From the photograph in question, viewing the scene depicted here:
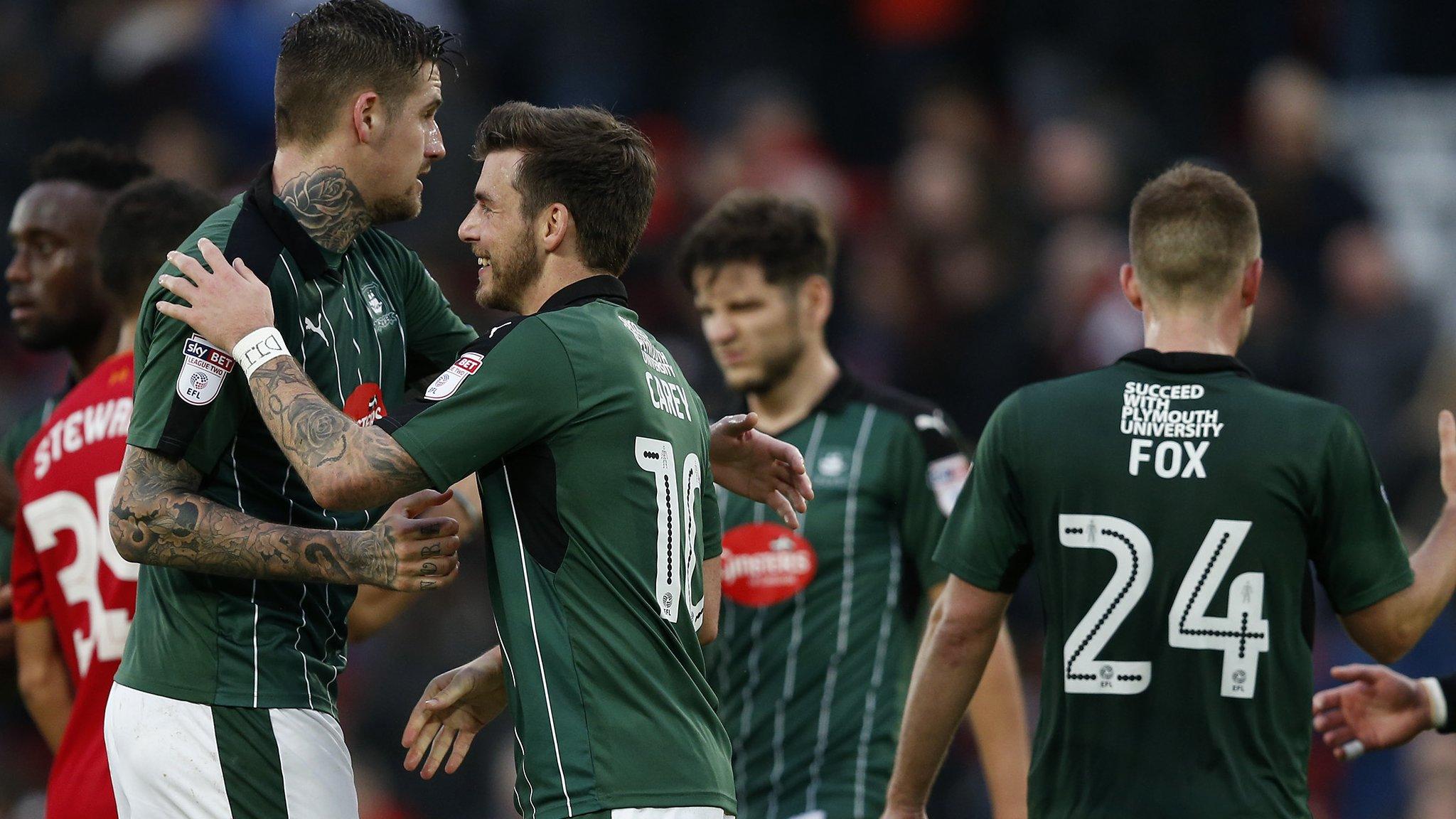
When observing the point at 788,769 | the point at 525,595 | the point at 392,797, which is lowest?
the point at 392,797

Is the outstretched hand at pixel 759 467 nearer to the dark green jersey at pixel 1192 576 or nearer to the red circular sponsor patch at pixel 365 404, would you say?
the dark green jersey at pixel 1192 576

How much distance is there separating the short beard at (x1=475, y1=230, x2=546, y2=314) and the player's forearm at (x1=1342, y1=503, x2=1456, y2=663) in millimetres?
2158

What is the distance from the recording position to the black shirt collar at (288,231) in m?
3.97

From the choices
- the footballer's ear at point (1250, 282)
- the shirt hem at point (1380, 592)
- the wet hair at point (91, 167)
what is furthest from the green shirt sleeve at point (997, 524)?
the wet hair at point (91, 167)

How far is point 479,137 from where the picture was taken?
4.04 metres

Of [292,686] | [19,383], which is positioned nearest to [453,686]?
[292,686]

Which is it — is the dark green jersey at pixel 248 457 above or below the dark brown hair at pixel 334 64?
below

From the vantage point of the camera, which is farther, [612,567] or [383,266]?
[383,266]

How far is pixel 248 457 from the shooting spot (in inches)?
154

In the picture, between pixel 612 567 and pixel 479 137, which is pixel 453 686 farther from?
pixel 479 137

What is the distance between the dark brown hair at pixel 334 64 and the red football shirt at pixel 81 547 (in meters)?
1.27

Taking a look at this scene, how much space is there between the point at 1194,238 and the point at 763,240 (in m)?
2.12

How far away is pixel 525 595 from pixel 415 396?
2.36ft

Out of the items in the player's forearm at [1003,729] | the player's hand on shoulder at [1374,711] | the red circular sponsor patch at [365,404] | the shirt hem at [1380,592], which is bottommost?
the player's forearm at [1003,729]
